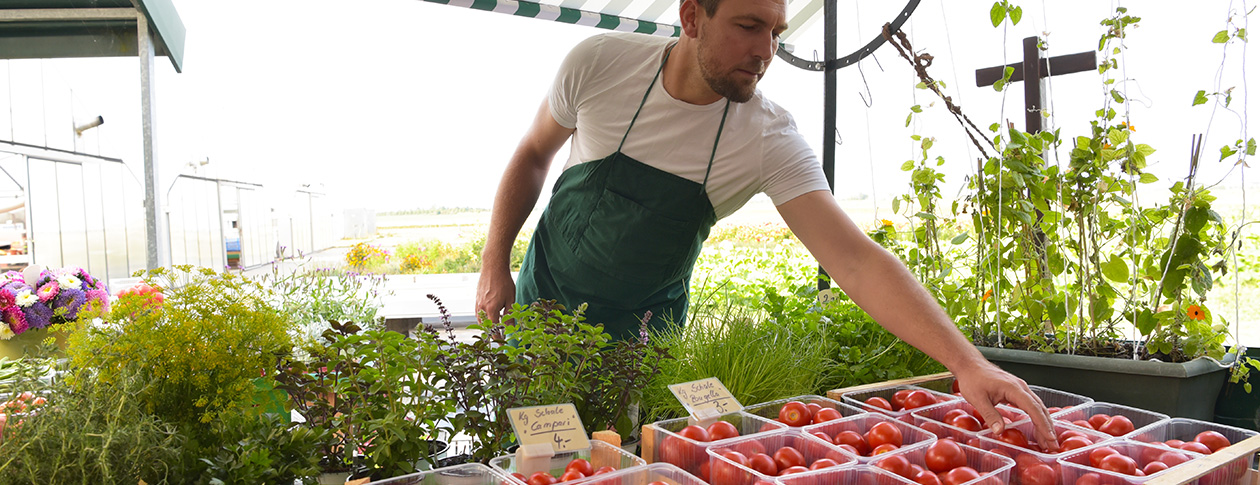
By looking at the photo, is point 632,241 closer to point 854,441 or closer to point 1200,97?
point 854,441

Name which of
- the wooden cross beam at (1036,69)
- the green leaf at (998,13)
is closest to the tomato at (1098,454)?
the green leaf at (998,13)

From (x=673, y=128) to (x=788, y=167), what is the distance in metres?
0.30

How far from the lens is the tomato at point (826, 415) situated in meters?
1.19

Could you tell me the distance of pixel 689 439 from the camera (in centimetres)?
104

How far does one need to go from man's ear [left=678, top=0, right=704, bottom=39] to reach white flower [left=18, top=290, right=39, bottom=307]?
1.97 meters

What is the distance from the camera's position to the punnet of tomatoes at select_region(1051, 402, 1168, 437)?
120cm

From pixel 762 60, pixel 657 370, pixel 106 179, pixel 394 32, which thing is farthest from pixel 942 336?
pixel 394 32

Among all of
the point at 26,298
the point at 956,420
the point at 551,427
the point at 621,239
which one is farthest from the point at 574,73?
the point at 26,298

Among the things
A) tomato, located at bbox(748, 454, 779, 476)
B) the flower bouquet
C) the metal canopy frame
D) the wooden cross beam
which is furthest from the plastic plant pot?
the metal canopy frame

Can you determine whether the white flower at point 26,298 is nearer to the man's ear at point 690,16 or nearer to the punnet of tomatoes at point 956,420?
the man's ear at point 690,16

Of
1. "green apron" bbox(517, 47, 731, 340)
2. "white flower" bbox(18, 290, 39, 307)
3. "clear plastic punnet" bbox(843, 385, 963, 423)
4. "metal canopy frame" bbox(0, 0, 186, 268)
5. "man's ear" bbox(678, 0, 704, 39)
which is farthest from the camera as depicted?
"metal canopy frame" bbox(0, 0, 186, 268)

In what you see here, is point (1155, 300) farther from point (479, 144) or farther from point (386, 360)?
point (479, 144)

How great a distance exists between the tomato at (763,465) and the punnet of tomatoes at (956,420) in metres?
0.35

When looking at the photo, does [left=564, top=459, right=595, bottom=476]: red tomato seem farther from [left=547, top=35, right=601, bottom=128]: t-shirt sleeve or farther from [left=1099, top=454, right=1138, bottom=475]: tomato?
[left=547, top=35, right=601, bottom=128]: t-shirt sleeve
